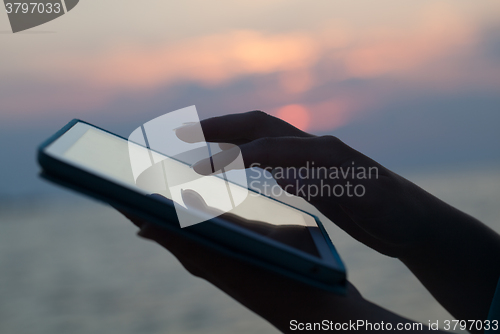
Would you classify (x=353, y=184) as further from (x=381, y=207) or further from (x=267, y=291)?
(x=267, y=291)

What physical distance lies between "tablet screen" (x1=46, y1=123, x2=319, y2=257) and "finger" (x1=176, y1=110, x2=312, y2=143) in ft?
0.40

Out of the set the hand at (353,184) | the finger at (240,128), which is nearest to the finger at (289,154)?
the hand at (353,184)

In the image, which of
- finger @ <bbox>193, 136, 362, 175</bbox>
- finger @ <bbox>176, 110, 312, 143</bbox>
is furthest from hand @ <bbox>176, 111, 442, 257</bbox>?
finger @ <bbox>176, 110, 312, 143</bbox>

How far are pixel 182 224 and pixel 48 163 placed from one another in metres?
0.18

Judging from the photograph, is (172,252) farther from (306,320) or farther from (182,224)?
(306,320)

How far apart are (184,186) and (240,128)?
263 millimetres

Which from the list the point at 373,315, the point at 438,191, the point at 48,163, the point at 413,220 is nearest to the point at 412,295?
the point at 413,220

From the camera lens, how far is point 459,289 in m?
0.78

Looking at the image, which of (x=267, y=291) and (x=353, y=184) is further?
(x=353, y=184)

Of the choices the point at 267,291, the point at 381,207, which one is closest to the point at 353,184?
the point at 381,207

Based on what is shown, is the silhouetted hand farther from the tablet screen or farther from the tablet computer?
the tablet computer

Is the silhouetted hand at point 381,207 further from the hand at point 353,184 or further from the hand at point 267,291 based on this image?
the hand at point 267,291

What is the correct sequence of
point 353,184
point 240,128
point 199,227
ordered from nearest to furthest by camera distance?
1. point 199,227
2. point 353,184
3. point 240,128

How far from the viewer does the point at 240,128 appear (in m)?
0.89
